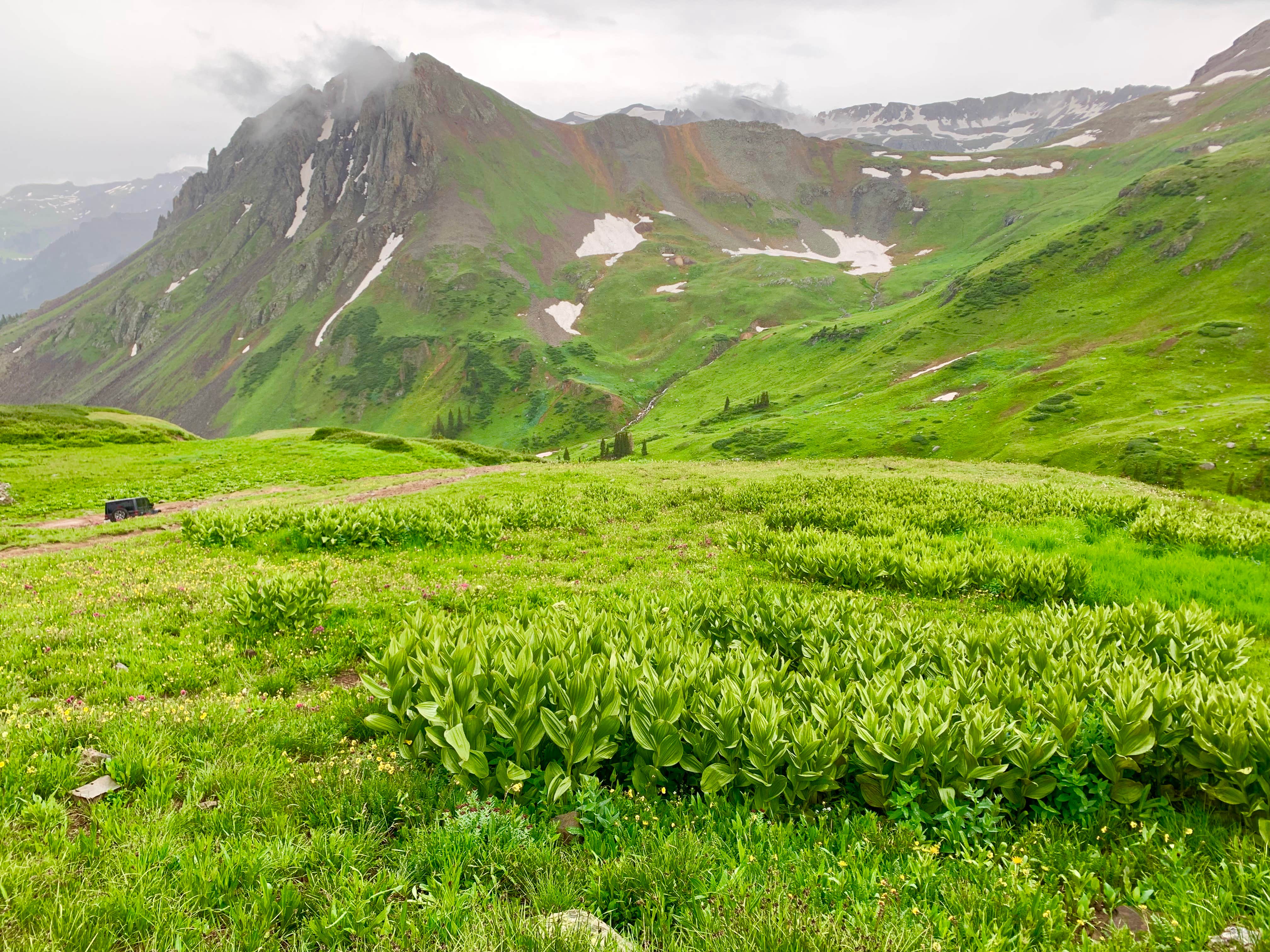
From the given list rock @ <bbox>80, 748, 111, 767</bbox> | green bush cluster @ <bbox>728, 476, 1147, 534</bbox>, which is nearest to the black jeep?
rock @ <bbox>80, 748, 111, 767</bbox>

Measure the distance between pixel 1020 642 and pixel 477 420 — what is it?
554ft

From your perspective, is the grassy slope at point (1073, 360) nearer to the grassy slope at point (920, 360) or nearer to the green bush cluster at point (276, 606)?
the grassy slope at point (920, 360)

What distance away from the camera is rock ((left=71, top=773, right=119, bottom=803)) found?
4457mm

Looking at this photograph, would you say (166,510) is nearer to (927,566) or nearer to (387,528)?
(387,528)

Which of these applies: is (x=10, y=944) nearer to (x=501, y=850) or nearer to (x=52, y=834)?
(x=52, y=834)

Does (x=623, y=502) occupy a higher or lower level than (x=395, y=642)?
lower

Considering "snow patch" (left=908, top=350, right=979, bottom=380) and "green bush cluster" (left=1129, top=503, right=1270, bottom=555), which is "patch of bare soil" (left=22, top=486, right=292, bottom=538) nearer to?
"green bush cluster" (left=1129, top=503, right=1270, bottom=555)

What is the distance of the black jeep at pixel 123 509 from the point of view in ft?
77.0

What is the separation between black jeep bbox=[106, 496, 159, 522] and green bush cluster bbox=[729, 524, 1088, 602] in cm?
2698

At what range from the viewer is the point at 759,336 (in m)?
166

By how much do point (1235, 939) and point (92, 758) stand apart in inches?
334

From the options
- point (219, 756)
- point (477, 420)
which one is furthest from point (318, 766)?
point (477, 420)

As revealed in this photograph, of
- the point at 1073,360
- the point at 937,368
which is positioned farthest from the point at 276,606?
the point at 937,368

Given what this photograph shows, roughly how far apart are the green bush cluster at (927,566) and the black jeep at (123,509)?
27.0 metres
